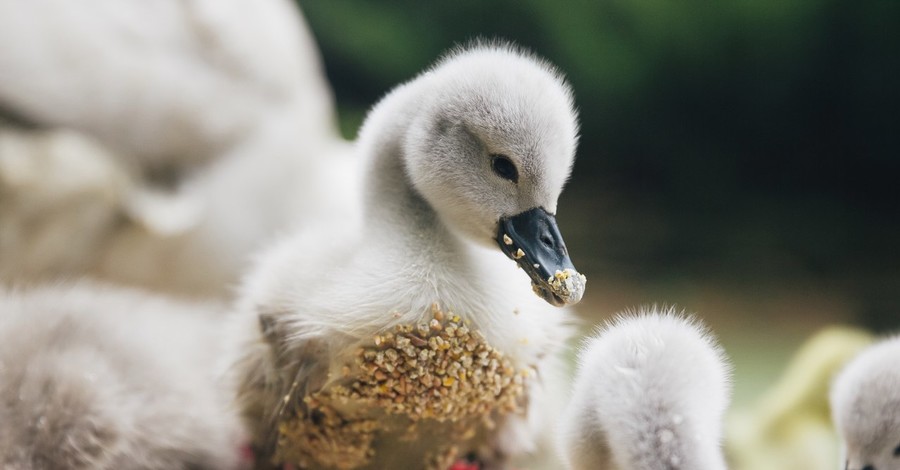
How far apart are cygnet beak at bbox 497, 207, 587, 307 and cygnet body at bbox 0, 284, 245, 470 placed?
0.43 m

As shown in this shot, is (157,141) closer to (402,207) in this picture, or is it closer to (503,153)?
(402,207)

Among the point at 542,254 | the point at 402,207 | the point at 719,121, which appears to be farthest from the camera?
the point at 719,121

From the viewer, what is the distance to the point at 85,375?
41.3 inches

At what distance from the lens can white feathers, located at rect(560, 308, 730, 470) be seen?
781 millimetres

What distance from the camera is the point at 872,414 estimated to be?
3.14 ft

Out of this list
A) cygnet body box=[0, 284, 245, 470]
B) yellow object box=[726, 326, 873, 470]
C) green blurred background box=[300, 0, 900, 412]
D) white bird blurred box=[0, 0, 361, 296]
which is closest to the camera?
cygnet body box=[0, 284, 245, 470]

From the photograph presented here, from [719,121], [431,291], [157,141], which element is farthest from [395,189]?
[719,121]

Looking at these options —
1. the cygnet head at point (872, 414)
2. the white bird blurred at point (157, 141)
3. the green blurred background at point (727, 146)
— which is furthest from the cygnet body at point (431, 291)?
the green blurred background at point (727, 146)

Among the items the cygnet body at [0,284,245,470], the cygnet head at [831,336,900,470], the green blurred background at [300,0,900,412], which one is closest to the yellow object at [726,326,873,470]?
the green blurred background at [300,0,900,412]

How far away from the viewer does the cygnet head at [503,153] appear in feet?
2.93

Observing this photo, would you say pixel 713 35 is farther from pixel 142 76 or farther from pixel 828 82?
pixel 142 76

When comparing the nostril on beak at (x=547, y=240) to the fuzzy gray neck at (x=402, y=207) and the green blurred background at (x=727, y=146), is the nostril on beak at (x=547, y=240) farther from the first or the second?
the green blurred background at (x=727, y=146)

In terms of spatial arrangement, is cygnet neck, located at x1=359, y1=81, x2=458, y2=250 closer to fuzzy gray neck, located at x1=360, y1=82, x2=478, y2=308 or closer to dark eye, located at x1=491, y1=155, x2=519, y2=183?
fuzzy gray neck, located at x1=360, y1=82, x2=478, y2=308

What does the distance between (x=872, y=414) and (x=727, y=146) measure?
108 centimetres
